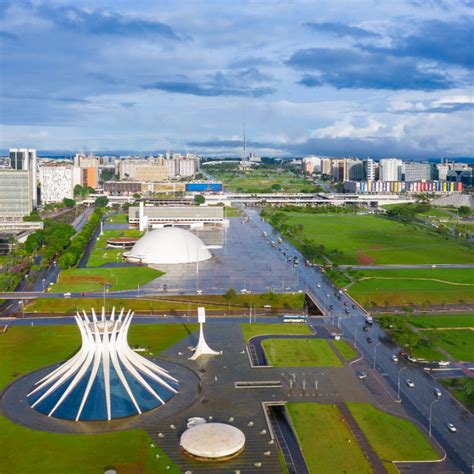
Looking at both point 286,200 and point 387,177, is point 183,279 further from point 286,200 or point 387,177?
point 387,177

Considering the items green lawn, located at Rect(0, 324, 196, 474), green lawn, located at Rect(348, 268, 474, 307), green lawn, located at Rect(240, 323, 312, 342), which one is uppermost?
green lawn, located at Rect(348, 268, 474, 307)

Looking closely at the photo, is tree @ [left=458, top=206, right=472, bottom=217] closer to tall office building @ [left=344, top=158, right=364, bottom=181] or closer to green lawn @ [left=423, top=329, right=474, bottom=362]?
green lawn @ [left=423, top=329, right=474, bottom=362]

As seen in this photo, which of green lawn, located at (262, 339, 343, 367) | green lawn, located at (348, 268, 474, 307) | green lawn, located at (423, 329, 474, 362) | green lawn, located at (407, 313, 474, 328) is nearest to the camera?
green lawn, located at (262, 339, 343, 367)

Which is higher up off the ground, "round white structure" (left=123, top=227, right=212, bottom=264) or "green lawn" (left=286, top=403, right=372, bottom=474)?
"round white structure" (left=123, top=227, right=212, bottom=264)

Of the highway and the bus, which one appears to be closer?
the highway

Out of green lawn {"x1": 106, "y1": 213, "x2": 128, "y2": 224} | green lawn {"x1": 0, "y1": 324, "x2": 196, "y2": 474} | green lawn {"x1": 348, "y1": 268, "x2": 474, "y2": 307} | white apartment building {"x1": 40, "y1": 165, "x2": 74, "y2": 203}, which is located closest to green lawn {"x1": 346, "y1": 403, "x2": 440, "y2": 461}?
green lawn {"x1": 0, "y1": 324, "x2": 196, "y2": 474}

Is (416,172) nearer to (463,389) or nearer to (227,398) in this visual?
(463,389)

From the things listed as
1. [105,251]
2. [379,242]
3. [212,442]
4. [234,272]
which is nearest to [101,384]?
[212,442]
